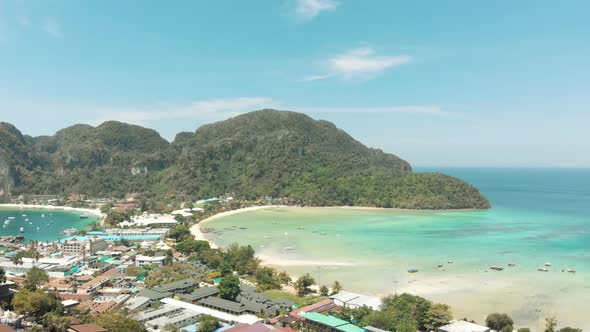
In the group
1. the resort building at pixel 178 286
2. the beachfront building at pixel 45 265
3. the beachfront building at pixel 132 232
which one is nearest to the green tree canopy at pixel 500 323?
the resort building at pixel 178 286

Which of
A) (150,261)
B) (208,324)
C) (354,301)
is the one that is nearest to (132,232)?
(150,261)

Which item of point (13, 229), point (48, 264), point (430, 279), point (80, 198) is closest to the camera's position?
point (430, 279)

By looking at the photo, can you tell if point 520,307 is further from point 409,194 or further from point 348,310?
point 409,194

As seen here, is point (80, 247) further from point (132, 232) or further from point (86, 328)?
point (86, 328)

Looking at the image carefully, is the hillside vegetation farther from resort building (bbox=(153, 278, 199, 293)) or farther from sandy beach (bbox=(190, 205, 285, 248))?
resort building (bbox=(153, 278, 199, 293))

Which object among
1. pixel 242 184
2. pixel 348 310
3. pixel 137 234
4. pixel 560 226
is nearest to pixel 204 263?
pixel 348 310

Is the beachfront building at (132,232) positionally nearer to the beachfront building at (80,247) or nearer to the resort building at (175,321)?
the beachfront building at (80,247)
